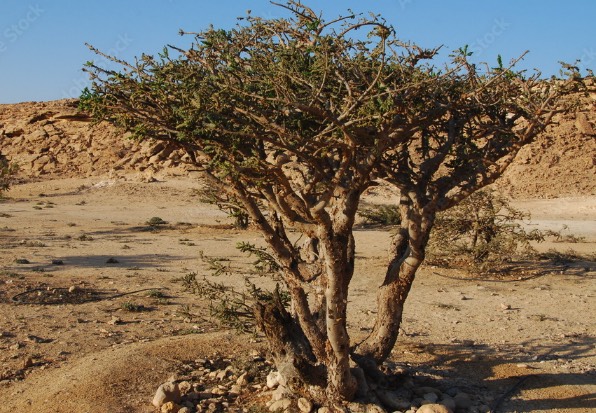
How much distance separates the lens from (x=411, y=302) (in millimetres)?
10484

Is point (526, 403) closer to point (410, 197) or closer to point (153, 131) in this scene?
point (410, 197)

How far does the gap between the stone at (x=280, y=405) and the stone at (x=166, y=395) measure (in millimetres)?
758

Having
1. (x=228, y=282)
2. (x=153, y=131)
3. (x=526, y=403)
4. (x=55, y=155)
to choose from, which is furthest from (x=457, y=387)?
(x=55, y=155)

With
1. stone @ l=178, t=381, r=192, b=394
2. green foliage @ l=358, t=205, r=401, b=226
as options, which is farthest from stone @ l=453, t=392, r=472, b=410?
green foliage @ l=358, t=205, r=401, b=226

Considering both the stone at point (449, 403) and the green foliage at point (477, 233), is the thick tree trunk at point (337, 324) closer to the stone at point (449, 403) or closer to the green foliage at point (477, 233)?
the stone at point (449, 403)

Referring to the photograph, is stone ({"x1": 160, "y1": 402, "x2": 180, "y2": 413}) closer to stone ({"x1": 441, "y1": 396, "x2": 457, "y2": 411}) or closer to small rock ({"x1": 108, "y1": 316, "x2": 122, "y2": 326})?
stone ({"x1": 441, "y1": 396, "x2": 457, "y2": 411})

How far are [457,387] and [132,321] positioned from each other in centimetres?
415

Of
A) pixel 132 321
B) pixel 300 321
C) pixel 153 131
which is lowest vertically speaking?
pixel 132 321

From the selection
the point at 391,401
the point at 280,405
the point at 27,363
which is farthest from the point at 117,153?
the point at 391,401

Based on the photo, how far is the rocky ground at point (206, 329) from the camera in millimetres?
5898

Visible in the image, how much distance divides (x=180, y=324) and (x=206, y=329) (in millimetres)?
444

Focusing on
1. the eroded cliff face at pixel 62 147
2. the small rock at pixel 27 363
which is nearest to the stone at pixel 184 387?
the small rock at pixel 27 363

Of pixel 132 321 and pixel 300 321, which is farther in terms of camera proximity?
pixel 132 321

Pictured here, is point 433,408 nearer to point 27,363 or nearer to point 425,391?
point 425,391
